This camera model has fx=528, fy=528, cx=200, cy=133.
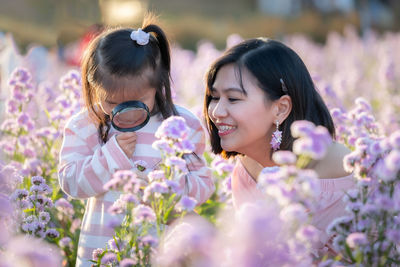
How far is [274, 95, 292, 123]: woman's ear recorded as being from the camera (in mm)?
2387

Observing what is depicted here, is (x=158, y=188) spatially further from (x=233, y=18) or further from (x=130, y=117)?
(x=233, y=18)

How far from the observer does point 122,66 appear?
211cm

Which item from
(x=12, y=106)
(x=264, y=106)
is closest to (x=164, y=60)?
(x=264, y=106)

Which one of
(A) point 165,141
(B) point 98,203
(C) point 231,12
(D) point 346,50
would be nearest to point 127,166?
(B) point 98,203

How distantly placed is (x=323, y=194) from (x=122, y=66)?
3.24 feet

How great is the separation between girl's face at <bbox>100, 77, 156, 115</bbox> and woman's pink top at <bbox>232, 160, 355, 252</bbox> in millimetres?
687

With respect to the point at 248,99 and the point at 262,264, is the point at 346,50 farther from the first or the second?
the point at 262,264

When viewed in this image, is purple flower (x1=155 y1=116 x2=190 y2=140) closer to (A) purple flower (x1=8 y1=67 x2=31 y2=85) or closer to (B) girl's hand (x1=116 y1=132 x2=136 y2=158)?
(B) girl's hand (x1=116 y1=132 x2=136 y2=158)

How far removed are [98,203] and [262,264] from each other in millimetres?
1156

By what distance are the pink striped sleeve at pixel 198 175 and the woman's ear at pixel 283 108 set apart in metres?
0.36

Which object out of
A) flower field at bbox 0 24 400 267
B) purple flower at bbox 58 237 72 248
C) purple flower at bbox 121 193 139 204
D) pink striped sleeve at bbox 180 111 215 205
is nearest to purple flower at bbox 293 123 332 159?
flower field at bbox 0 24 400 267

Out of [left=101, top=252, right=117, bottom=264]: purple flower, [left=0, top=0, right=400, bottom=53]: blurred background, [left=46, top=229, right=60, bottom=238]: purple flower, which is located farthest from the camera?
[left=0, top=0, right=400, bottom=53]: blurred background

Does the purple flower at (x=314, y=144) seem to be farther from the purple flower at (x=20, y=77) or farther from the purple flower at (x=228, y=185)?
the purple flower at (x=20, y=77)

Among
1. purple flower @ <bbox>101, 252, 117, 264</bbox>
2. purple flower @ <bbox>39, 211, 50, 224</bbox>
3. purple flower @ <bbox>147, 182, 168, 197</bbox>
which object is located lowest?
purple flower @ <bbox>101, 252, 117, 264</bbox>
